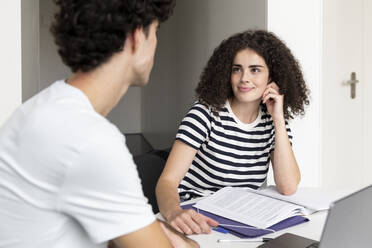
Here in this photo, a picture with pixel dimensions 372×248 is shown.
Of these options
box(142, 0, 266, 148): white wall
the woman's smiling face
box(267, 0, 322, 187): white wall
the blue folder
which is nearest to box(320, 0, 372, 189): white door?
box(267, 0, 322, 187): white wall

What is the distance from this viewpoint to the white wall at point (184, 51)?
302cm

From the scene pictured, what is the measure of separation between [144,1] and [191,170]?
1.15 m

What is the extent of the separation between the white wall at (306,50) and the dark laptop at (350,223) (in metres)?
1.84

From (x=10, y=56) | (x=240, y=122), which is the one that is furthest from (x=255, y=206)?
(x=10, y=56)

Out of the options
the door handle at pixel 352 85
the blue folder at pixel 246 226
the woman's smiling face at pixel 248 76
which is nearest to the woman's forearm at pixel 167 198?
the blue folder at pixel 246 226

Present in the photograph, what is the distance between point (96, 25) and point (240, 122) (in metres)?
1.14

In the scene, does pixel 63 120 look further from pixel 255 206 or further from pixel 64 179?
pixel 255 206

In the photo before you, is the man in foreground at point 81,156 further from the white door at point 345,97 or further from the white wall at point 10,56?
the white door at point 345,97

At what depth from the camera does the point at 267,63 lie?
187 centimetres

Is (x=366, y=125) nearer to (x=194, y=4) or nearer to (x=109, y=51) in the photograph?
(x=194, y=4)

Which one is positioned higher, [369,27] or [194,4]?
[194,4]

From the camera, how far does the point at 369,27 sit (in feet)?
10.8

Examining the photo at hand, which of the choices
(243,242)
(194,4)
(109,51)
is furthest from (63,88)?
(194,4)

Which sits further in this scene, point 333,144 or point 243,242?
point 333,144
